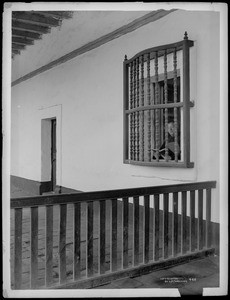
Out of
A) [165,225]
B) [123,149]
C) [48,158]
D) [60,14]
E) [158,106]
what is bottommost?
[165,225]

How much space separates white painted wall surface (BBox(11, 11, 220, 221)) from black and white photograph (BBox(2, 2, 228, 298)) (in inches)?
0.7

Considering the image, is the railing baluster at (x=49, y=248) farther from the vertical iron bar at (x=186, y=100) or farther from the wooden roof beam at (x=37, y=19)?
the wooden roof beam at (x=37, y=19)

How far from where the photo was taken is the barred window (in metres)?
3.79

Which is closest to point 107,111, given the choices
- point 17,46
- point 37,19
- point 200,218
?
point 37,19

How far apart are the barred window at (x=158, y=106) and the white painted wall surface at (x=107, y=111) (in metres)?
0.13

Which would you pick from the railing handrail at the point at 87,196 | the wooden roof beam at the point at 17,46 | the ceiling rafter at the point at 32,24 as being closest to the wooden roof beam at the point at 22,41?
the ceiling rafter at the point at 32,24

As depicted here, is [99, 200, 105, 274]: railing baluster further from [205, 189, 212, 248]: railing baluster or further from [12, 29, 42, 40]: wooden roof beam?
[12, 29, 42, 40]: wooden roof beam

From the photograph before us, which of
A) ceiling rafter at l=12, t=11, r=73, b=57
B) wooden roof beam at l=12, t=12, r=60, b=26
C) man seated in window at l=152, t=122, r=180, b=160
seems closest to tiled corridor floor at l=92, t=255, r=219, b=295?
man seated in window at l=152, t=122, r=180, b=160

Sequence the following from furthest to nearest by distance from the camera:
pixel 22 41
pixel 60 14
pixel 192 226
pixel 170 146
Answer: pixel 22 41
pixel 60 14
pixel 170 146
pixel 192 226

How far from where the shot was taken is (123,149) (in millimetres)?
4727

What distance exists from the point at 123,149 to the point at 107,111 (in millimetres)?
827

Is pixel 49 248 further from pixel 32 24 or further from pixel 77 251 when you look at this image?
pixel 32 24

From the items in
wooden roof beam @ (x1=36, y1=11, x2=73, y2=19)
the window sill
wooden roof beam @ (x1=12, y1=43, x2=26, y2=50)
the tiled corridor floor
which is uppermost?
wooden roof beam @ (x1=12, y1=43, x2=26, y2=50)

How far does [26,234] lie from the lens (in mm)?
4488
